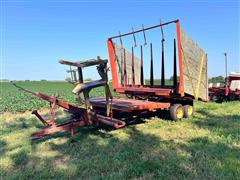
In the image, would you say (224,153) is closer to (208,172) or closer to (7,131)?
(208,172)

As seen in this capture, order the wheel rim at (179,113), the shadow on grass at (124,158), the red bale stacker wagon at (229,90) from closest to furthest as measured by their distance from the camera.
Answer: the shadow on grass at (124,158) < the wheel rim at (179,113) < the red bale stacker wagon at (229,90)

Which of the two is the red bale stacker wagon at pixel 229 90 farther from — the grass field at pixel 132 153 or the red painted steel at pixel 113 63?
the red painted steel at pixel 113 63

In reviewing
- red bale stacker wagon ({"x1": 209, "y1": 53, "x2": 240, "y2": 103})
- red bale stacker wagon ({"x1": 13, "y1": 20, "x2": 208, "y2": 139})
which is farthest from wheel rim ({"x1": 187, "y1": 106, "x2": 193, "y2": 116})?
red bale stacker wagon ({"x1": 209, "y1": 53, "x2": 240, "y2": 103})

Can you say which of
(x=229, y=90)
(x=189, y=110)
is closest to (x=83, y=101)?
(x=189, y=110)

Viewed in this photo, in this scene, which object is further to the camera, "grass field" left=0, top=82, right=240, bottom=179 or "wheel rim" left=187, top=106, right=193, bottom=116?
"wheel rim" left=187, top=106, right=193, bottom=116

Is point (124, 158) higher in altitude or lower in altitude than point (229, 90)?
lower

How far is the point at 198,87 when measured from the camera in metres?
7.11

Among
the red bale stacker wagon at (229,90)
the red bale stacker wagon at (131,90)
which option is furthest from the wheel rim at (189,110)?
the red bale stacker wagon at (229,90)

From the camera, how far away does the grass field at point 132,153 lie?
132 inches

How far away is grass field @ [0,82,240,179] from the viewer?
336cm

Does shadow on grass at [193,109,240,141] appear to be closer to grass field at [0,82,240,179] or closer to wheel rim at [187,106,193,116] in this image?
grass field at [0,82,240,179]

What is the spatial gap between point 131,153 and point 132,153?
0.02 meters

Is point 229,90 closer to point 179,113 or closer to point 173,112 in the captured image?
point 179,113

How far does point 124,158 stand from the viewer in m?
3.89
